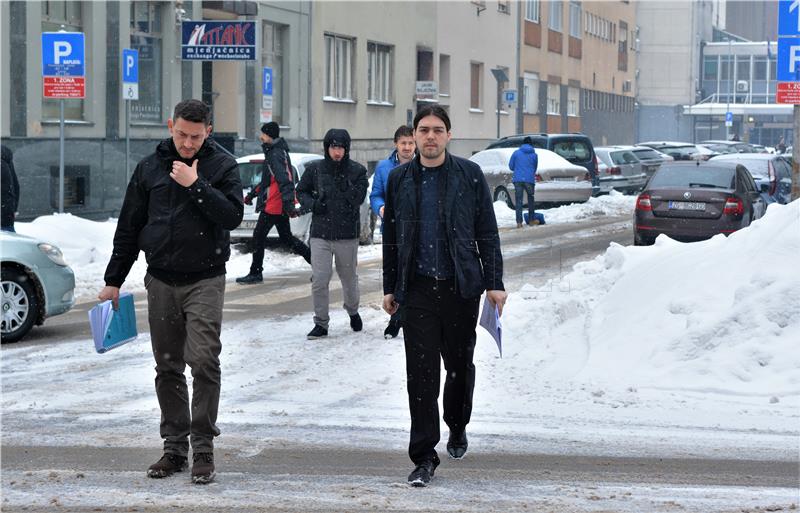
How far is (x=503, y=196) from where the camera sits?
30.6m

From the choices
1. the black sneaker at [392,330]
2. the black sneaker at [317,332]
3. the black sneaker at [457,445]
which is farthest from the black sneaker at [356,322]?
the black sneaker at [457,445]

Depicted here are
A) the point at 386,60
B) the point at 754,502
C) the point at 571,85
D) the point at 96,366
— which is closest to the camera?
the point at 754,502

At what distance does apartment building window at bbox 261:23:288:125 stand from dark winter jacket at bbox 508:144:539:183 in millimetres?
8712

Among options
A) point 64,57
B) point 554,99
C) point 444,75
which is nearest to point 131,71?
point 64,57

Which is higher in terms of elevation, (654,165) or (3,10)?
(3,10)

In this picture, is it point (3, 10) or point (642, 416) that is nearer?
point (642, 416)

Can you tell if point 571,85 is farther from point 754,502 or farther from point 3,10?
point 754,502

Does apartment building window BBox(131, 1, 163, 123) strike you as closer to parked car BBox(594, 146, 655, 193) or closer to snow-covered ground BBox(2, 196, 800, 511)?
parked car BBox(594, 146, 655, 193)

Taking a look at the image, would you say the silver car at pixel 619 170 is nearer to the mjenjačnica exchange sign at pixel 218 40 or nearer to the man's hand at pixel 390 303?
the mjenjačnica exchange sign at pixel 218 40

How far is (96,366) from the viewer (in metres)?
10.4

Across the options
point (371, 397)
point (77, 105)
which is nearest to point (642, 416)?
point (371, 397)

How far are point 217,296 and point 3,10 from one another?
18381 millimetres

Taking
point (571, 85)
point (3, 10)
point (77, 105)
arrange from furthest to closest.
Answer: point (571, 85), point (77, 105), point (3, 10)

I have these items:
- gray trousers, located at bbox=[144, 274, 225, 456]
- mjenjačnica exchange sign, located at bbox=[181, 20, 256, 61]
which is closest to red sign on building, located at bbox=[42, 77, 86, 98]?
mjenjačnica exchange sign, located at bbox=[181, 20, 256, 61]
